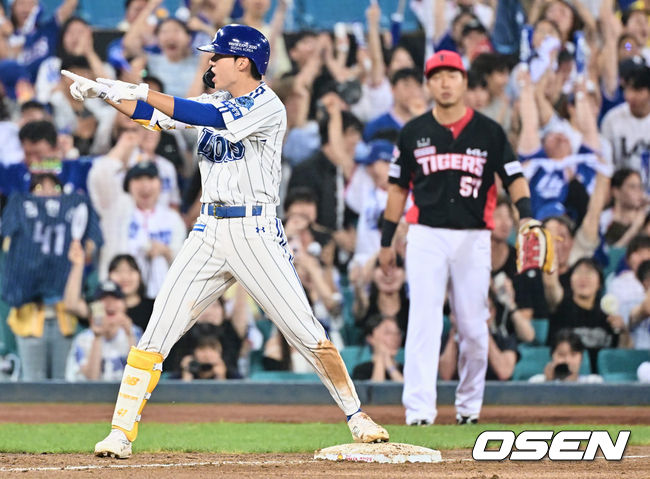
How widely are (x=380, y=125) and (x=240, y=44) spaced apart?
602 centimetres

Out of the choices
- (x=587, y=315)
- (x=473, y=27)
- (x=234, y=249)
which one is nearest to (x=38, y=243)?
(x=473, y=27)

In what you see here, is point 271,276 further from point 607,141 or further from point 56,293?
point 607,141

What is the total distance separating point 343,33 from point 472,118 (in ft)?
14.3

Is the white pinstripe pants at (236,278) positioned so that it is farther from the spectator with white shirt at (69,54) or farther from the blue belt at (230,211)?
the spectator with white shirt at (69,54)

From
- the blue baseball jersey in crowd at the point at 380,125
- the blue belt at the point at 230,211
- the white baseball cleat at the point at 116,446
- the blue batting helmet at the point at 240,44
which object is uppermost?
the blue batting helmet at the point at 240,44

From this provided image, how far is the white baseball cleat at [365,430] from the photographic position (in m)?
5.86

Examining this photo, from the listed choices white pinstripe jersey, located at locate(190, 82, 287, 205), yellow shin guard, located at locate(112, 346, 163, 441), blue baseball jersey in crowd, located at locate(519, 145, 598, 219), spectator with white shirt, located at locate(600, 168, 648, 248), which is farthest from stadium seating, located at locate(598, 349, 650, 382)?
yellow shin guard, located at locate(112, 346, 163, 441)

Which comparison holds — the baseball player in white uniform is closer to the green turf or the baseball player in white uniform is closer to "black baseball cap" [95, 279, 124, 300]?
the green turf

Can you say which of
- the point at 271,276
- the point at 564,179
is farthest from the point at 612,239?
the point at 271,276

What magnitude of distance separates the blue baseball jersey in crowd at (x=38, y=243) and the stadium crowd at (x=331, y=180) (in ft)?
0.05

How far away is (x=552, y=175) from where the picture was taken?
444 inches

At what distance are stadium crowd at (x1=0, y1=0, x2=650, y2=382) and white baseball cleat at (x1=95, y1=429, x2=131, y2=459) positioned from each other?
4929mm

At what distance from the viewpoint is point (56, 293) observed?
35.9ft

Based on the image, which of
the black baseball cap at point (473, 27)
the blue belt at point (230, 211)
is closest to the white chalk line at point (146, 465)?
the blue belt at point (230, 211)
